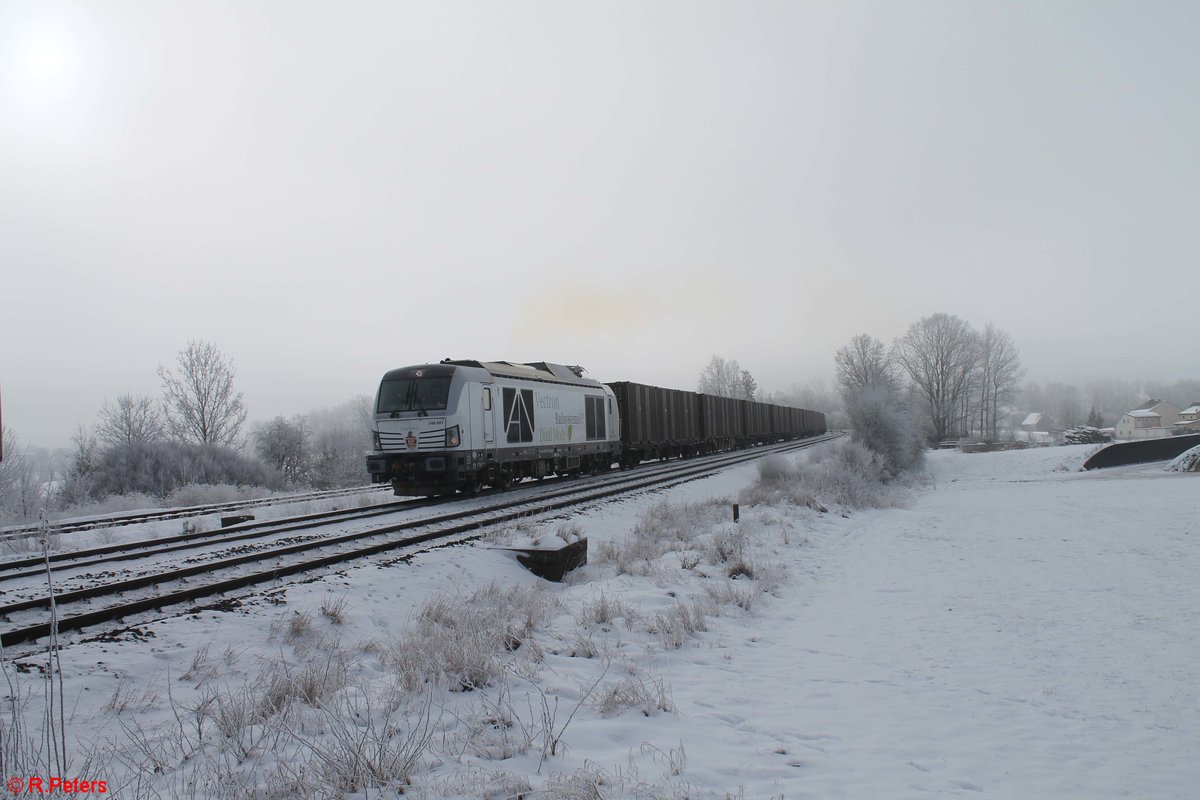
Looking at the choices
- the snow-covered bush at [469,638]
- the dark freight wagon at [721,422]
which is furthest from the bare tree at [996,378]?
the snow-covered bush at [469,638]

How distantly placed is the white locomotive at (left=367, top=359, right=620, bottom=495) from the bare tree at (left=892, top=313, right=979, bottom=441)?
2619 inches

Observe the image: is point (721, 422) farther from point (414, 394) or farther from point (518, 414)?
point (414, 394)

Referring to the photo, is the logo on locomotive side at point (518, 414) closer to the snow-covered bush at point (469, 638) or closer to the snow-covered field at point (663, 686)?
the snow-covered field at point (663, 686)

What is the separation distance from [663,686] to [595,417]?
62.4ft

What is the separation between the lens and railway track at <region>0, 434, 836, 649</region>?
6.20 meters

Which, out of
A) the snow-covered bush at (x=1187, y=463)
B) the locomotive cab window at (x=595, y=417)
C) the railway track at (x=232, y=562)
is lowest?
the snow-covered bush at (x=1187, y=463)

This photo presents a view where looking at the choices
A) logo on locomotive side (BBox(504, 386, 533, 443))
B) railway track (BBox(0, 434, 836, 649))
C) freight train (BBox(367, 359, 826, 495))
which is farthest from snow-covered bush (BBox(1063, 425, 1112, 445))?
railway track (BBox(0, 434, 836, 649))

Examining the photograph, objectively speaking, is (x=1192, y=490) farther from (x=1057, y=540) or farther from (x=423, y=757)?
(x=423, y=757)

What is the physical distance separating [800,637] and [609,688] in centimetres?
306

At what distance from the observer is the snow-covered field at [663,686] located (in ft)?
11.9

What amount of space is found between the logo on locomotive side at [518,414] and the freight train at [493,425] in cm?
3

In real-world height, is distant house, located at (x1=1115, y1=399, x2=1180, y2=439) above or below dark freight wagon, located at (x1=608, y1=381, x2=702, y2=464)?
below

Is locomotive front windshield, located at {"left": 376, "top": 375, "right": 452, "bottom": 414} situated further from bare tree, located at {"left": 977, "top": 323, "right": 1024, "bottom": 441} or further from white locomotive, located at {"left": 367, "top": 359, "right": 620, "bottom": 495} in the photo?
bare tree, located at {"left": 977, "top": 323, "right": 1024, "bottom": 441}

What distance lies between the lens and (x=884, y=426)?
32594mm
